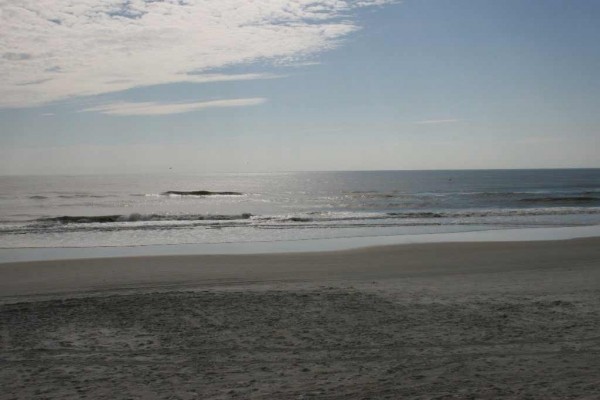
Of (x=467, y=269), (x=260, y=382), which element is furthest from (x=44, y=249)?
(x=260, y=382)

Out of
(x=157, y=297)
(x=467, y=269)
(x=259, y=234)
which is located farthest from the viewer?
(x=259, y=234)

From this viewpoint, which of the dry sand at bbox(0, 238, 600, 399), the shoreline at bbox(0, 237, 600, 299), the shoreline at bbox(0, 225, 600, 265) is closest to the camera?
the dry sand at bbox(0, 238, 600, 399)

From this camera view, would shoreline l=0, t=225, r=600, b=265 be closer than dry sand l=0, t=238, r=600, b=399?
No

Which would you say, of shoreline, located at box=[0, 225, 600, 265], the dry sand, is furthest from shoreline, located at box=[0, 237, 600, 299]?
shoreline, located at box=[0, 225, 600, 265]

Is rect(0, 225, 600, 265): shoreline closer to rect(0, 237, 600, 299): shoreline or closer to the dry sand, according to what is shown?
rect(0, 237, 600, 299): shoreline

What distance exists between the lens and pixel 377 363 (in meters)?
6.20

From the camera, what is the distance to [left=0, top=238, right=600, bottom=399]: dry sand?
18.2 feet

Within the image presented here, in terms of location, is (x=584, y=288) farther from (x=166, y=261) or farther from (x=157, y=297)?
(x=166, y=261)

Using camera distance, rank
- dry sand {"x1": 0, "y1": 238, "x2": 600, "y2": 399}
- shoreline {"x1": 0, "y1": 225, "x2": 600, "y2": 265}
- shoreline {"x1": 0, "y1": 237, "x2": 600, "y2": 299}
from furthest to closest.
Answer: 1. shoreline {"x1": 0, "y1": 225, "x2": 600, "y2": 265}
2. shoreline {"x1": 0, "y1": 237, "x2": 600, "y2": 299}
3. dry sand {"x1": 0, "y1": 238, "x2": 600, "y2": 399}

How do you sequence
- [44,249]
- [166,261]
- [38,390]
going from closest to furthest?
[38,390], [166,261], [44,249]

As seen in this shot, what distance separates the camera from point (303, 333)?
24.5ft

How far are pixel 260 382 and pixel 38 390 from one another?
2.19 metres

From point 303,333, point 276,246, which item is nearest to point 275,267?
point 276,246

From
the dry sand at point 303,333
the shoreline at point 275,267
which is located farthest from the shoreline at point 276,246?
the dry sand at point 303,333
